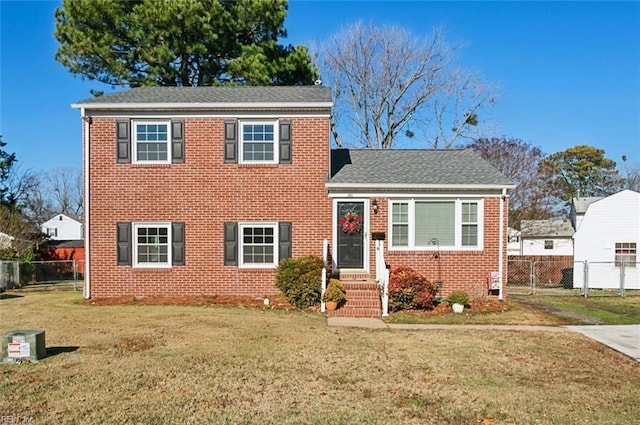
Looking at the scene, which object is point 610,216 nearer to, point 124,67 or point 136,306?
point 136,306

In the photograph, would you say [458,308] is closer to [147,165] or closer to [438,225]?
[438,225]

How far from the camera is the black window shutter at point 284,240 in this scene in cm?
1369

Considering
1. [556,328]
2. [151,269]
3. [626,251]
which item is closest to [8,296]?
[151,269]

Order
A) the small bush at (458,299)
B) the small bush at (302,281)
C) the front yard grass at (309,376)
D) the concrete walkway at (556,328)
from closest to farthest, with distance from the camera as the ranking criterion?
the front yard grass at (309,376)
the concrete walkway at (556,328)
the small bush at (458,299)
the small bush at (302,281)

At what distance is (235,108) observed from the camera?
44.9 ft

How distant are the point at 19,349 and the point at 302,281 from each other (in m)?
6.67

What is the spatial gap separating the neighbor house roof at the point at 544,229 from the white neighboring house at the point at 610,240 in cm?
953

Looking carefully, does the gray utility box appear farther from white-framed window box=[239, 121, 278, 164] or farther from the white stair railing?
white-framed window box=[239, 121, 278, 164]

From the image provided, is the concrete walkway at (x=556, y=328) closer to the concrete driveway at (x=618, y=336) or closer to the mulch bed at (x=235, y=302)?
the concrete driveway at (x=618, y=336)

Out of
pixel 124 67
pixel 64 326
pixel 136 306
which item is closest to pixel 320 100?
pixel 136 306

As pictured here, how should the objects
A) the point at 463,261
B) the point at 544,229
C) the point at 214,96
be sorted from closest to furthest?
the point at 463,261, the point at 214,96, the point at 544,229

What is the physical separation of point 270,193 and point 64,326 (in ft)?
20.6

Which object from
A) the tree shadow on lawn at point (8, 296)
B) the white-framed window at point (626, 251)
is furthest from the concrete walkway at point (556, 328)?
the white-framed window at point (626, 251)

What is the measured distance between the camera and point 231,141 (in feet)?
45.3
